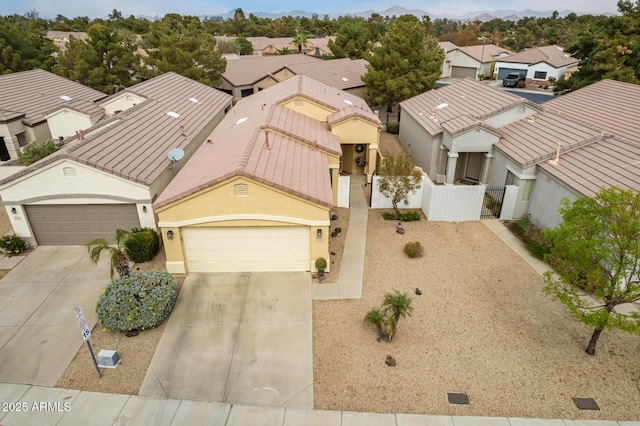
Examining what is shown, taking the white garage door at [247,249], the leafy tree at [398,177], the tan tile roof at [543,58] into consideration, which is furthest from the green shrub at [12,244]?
the tan tile roof at [543,58]

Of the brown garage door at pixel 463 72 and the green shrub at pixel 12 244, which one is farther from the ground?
the green shrub at pixel 12 244

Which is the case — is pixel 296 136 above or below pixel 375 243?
above

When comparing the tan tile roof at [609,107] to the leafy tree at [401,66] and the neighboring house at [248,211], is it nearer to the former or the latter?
the leafy tree at [401,66]

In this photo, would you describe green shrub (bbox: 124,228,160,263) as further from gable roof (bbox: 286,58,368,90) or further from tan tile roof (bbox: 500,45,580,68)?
tan tile roof (bbox: 500,45,580,68)

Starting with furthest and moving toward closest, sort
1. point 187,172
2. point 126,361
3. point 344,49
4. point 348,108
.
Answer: point 344,49 → point 348,108 → point 187,172 → point 126,361

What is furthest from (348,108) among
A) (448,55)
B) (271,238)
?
(448,55)

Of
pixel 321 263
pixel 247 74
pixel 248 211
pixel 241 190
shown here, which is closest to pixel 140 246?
pixel 248 211

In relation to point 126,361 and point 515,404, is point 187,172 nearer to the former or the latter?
point 126,361

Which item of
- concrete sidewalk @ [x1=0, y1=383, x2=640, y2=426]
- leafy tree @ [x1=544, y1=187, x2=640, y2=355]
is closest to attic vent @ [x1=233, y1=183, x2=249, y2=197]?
concrete sidewalk @ [x1=0, y1=383, x2=640, y2=426]
